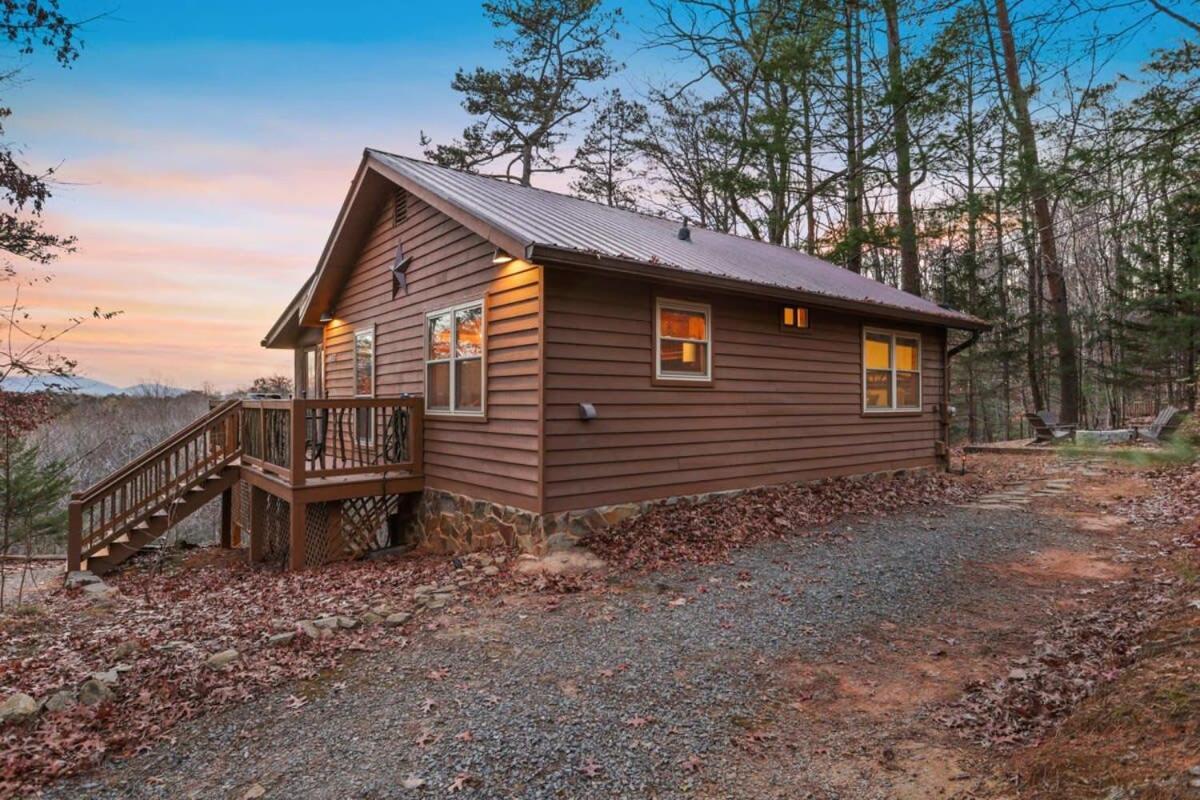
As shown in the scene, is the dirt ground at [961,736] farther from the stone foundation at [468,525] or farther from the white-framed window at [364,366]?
the white-framed window at [364,366]

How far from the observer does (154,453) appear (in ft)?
29.6

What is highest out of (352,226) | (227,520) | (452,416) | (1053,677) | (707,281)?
(352,226)

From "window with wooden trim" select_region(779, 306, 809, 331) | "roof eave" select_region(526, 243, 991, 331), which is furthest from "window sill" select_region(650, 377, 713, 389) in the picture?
"window with wooden trim" select_region(779, 306, 809, 331)

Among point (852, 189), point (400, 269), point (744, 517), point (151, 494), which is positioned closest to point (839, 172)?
point (852, 189)

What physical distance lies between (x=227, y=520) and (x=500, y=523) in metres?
7.16

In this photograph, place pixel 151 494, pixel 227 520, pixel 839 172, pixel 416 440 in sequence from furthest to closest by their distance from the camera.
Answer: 1. pixel 839 172
2. pixel 227 520
3. pixel 151 494
4. pixel 416 440

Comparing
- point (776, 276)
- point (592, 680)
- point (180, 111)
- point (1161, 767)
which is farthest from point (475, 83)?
point (1161, 767)

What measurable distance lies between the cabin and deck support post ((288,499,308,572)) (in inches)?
1.1

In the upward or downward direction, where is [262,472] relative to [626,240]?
downward

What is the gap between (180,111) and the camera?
36.9ft

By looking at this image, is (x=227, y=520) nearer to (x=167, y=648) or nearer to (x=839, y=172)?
(x=167, y=648)

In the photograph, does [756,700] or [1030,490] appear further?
[1030,490]

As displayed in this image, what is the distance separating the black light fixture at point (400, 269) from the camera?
30.0 feet

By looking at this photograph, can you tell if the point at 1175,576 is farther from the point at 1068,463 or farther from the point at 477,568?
the point at 1068,463
